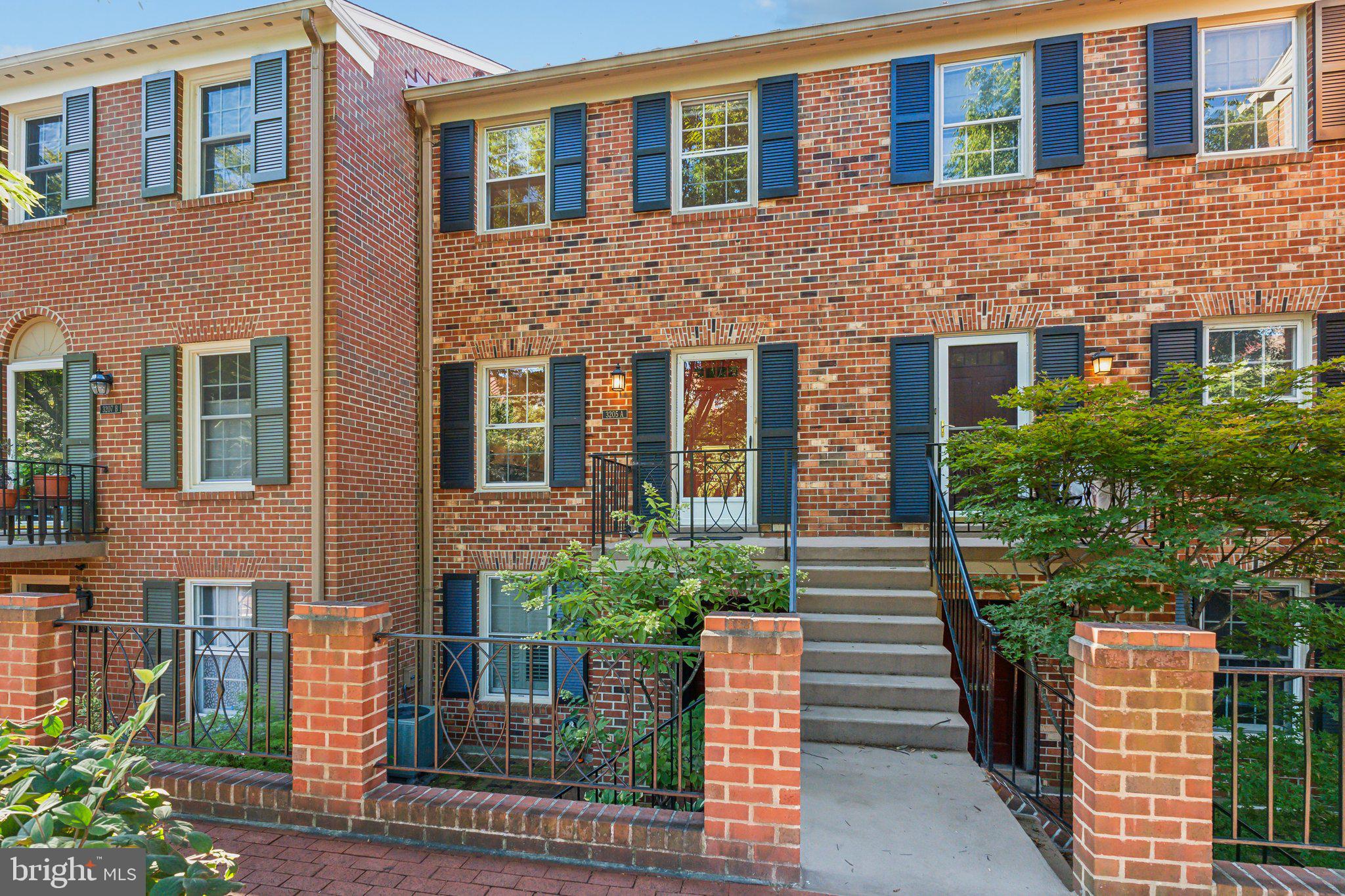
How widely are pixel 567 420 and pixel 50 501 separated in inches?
211

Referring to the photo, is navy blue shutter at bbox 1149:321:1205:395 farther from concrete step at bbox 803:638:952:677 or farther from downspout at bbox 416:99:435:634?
downspout at bbox 416:99:435:634

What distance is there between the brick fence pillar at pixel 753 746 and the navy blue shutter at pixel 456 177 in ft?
20.8

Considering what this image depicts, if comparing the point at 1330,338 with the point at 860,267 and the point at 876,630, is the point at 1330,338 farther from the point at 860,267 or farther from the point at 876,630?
the point at 876,630

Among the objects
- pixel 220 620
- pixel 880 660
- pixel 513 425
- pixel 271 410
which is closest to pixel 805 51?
pixel 513 425

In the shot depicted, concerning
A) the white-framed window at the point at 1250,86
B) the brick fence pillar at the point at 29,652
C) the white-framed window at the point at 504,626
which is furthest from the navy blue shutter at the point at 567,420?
the white-framed window at the point at 1250,86

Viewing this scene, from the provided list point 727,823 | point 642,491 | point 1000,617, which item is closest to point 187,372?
point 642,491

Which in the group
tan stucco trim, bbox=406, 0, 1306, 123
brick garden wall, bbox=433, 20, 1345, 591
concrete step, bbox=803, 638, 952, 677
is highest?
tan stucco trim, bbox=406, 0, 1306, 123

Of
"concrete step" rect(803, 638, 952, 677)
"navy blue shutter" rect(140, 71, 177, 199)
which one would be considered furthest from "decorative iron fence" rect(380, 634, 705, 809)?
"navy blue shutter" rect(140, 71, 177, 199)

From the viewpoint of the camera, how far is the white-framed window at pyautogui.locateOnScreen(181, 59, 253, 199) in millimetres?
6707

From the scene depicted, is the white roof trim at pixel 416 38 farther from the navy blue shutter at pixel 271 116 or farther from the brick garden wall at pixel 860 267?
the brick garden wall at pixel 860 267

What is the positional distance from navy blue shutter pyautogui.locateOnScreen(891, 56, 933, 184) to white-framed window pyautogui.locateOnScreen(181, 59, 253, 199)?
671 centimetres

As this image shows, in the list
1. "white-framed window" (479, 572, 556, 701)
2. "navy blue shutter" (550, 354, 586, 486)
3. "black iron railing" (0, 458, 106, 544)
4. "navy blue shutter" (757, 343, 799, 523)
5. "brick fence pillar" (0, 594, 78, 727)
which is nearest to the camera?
"brick fence pillar" (0, 594, 78, 727)

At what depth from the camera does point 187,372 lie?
6.71 m

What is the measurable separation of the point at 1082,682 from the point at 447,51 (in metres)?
9.64
